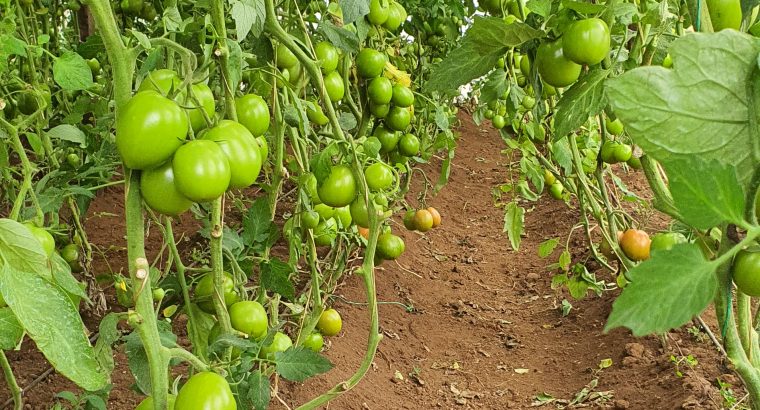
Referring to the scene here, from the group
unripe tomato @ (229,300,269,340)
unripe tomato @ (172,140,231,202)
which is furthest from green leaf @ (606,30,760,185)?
unripe tomato @ (229,300,269,340)

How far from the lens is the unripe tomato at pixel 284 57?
1.69 m

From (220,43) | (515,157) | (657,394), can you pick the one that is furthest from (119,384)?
(515,157)

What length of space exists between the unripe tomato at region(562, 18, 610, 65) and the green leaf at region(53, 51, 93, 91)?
812 mm

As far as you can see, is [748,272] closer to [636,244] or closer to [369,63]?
[369,63]

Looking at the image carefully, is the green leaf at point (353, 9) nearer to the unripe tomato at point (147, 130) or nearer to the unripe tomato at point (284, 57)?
the unripe tomato at point (284, 57)

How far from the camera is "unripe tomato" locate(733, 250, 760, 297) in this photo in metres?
0.62

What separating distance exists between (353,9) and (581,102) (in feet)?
1.41

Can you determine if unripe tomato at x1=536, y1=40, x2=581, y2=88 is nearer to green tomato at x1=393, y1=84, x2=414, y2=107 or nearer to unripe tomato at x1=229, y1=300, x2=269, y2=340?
unripe tomato at x1=229, y1=300, x2=269, y2=340

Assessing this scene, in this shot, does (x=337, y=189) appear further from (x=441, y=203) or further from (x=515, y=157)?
(x=515, y=157)

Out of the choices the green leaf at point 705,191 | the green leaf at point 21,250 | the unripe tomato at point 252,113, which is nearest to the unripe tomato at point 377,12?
the unripe tomato at point 252,113

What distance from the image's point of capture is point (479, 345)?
326 cm

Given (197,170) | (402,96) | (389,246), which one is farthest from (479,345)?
(197,170)

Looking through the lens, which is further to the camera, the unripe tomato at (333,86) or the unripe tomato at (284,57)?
the unripe tomato at (333,86)

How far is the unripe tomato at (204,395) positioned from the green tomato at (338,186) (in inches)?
21.4
